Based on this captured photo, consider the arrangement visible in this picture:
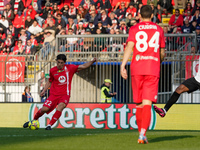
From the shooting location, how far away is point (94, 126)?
1561cm

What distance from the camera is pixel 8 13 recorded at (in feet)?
90.8

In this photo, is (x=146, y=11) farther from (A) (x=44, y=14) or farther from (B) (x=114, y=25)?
(A) (x=44, y=14)

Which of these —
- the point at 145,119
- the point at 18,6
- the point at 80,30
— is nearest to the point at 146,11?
the point at 145,119

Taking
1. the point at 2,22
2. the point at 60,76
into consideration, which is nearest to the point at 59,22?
the point at 2,22

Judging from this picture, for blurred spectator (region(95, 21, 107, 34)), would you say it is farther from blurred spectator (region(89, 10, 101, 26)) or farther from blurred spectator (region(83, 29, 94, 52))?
blurred spectator (region(83, 29, 94, 52))

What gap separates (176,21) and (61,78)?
10403 millimetres

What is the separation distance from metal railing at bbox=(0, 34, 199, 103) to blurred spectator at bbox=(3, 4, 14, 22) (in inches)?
289

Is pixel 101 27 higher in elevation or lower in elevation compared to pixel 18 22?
lower

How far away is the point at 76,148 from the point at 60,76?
592 cm

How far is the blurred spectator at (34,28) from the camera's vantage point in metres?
25.5

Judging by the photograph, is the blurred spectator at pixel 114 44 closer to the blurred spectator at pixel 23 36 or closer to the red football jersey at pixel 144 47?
the blurred spectator at pixel 23 36

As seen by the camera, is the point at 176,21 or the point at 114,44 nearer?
the point at 114,44

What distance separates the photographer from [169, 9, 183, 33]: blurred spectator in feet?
72.4

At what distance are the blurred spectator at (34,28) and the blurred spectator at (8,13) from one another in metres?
2.13
